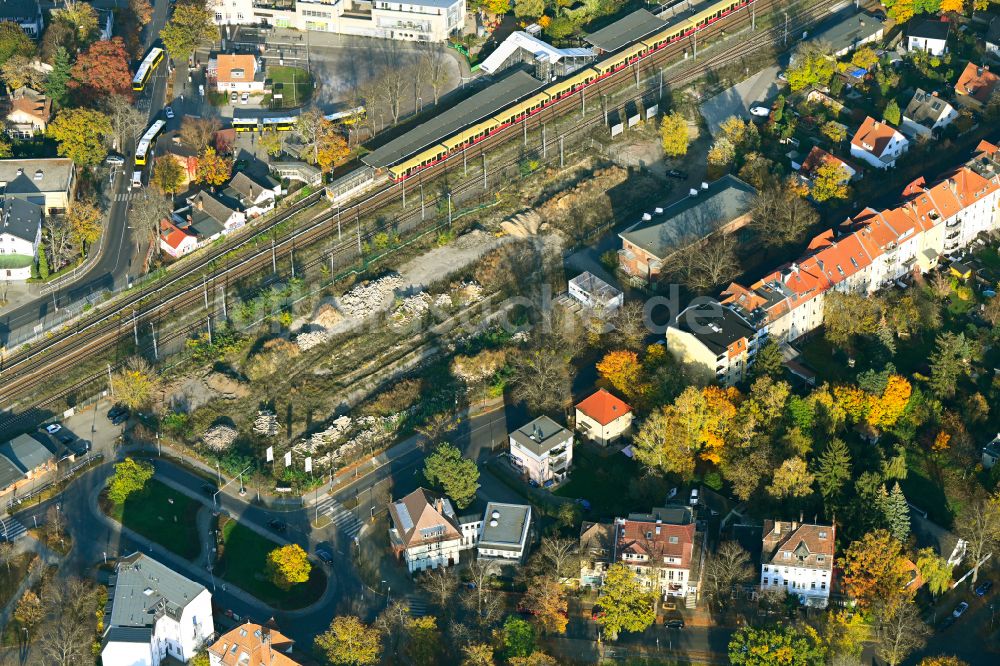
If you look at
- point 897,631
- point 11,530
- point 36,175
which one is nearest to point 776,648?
point 897,631

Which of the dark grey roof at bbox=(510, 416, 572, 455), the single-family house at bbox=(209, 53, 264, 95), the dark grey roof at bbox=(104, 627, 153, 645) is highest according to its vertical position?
the single-family house at bbox=(209, 53, 264, 95)

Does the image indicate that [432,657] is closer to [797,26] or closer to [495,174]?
[495,174]

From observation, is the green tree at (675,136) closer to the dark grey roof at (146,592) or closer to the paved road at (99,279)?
the paved road at (99,279)

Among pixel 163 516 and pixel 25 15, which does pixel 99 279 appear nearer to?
pixel 163 516

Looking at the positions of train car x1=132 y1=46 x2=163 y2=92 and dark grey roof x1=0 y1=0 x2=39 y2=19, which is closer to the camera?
train car x1=132 y1=46 x2=163 y2=92

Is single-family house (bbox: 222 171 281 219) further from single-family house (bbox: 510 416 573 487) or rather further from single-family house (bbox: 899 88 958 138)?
single-family house (bbox: 899 88 958 138)

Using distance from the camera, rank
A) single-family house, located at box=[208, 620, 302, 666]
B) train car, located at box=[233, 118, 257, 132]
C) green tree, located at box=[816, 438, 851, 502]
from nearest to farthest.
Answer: single-family house, located at box=[208, 620, 302, 666]
green tree, located at box=[816, 438, 851, 502]
train car, located at box=[233, 118, 257, 132]

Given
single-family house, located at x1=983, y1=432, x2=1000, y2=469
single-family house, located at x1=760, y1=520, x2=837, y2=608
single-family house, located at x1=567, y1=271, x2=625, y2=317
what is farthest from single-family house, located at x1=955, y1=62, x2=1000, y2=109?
single-family house, located at x1=760, y1=520, x2=837, y2=608
